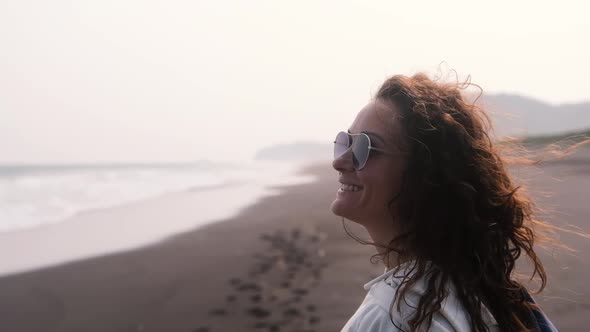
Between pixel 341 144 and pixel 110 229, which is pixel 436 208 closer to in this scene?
pixel 341 144

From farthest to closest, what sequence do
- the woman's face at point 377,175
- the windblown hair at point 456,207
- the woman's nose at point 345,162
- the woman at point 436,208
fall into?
the woman's nose at point 345,162
the woman's face at point 377,175
the windblown hair at point 456,207
the woman at point 436,208

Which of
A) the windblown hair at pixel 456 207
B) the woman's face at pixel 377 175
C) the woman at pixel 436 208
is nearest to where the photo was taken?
the woman at pixel 436 208

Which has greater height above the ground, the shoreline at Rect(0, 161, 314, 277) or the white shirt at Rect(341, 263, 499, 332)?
the white shirt at Rect(341, 263, 499, 332)

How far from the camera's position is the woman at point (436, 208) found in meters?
1.34

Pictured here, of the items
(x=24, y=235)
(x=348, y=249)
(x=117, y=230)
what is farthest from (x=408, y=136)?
(x=24, y=235)

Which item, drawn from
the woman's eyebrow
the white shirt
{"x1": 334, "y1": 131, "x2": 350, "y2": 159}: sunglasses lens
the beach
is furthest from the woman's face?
the beach

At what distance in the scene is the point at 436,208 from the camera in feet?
4.95

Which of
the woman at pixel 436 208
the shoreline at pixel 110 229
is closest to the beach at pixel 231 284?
the shoreline at pixel 110 229

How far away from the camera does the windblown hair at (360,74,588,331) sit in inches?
56.9

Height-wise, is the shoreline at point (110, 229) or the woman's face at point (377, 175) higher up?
the woman's face at point (377, 175)

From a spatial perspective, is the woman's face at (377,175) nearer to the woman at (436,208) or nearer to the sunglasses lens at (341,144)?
the woman at (436,208)

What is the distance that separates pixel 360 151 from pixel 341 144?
226mm

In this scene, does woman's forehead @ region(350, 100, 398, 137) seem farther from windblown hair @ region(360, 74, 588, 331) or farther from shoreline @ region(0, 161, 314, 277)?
shoreline @ region(0, 161, 314, 277)

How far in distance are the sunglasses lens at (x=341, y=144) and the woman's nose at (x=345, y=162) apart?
36 mm
